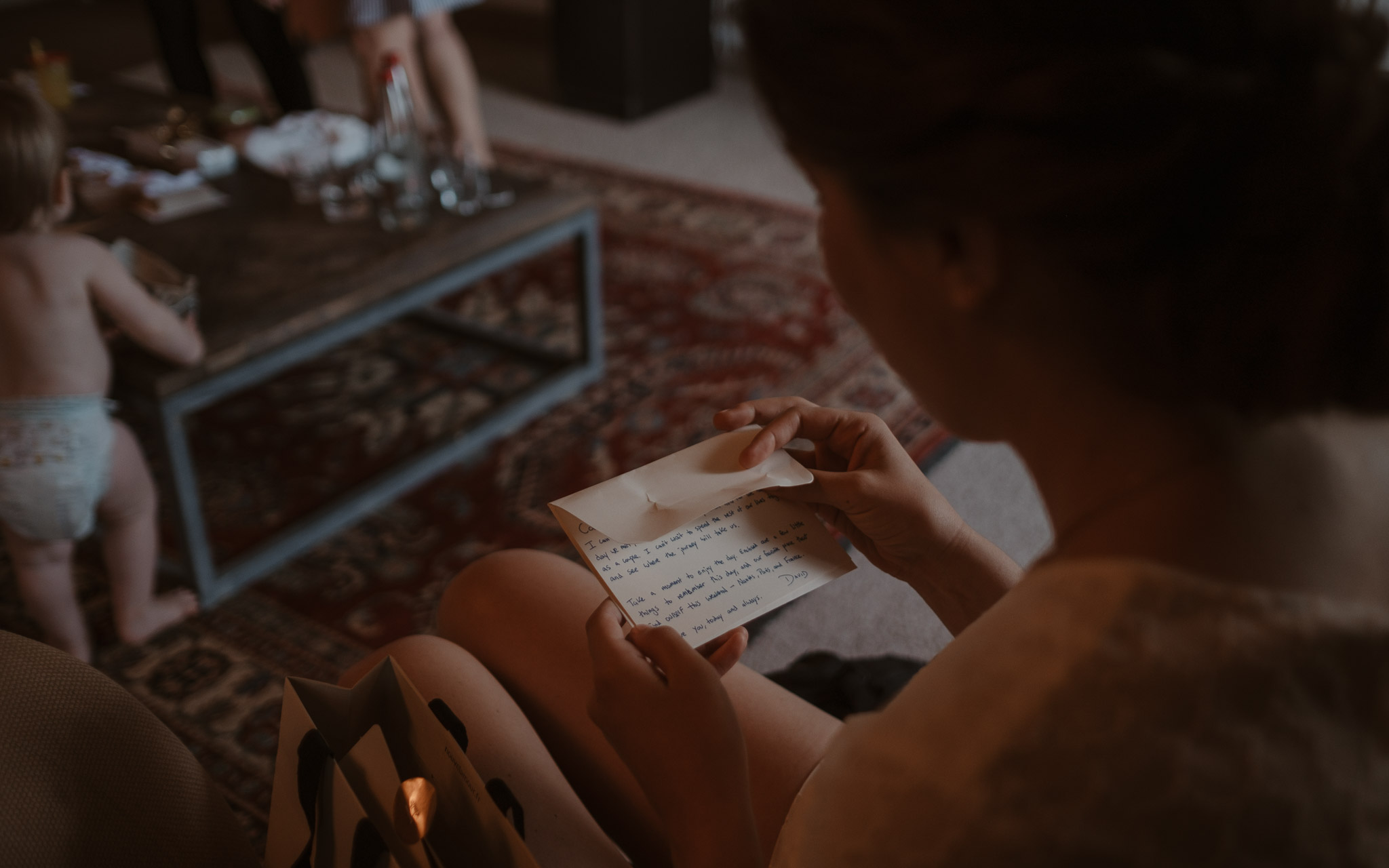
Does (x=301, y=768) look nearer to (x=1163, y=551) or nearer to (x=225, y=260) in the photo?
(x=1163, y=551)

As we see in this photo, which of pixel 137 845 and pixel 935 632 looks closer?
pixel 137 845

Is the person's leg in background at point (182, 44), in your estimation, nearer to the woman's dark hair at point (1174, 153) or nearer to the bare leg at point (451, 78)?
the bare leg at point (451, 78)

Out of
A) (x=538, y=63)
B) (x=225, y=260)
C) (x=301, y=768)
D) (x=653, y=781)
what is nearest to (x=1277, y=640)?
(x=653, y=781)

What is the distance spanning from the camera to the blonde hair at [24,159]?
1247 mm

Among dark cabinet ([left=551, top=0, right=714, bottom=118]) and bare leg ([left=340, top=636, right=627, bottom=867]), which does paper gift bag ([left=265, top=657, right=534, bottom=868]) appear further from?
dark cabinet ([left=551, top=0, right=714, bottom=118])

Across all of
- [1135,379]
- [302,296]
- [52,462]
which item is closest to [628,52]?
[302,296]

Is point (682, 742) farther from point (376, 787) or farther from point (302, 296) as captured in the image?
point (302, 296)

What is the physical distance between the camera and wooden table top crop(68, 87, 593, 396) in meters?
1.45

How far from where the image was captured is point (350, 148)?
6.51 ft

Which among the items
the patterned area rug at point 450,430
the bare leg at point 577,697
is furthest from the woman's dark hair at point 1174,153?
the patterned area rug at point 450,430

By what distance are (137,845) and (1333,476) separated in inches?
24.1

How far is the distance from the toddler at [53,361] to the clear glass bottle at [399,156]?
51 centimetres

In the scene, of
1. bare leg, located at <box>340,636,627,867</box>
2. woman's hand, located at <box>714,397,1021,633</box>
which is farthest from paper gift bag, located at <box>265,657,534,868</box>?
woman's hand, located at <box>714,397,1021,633</box>

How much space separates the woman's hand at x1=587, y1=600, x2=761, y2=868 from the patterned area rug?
2.54 ft
